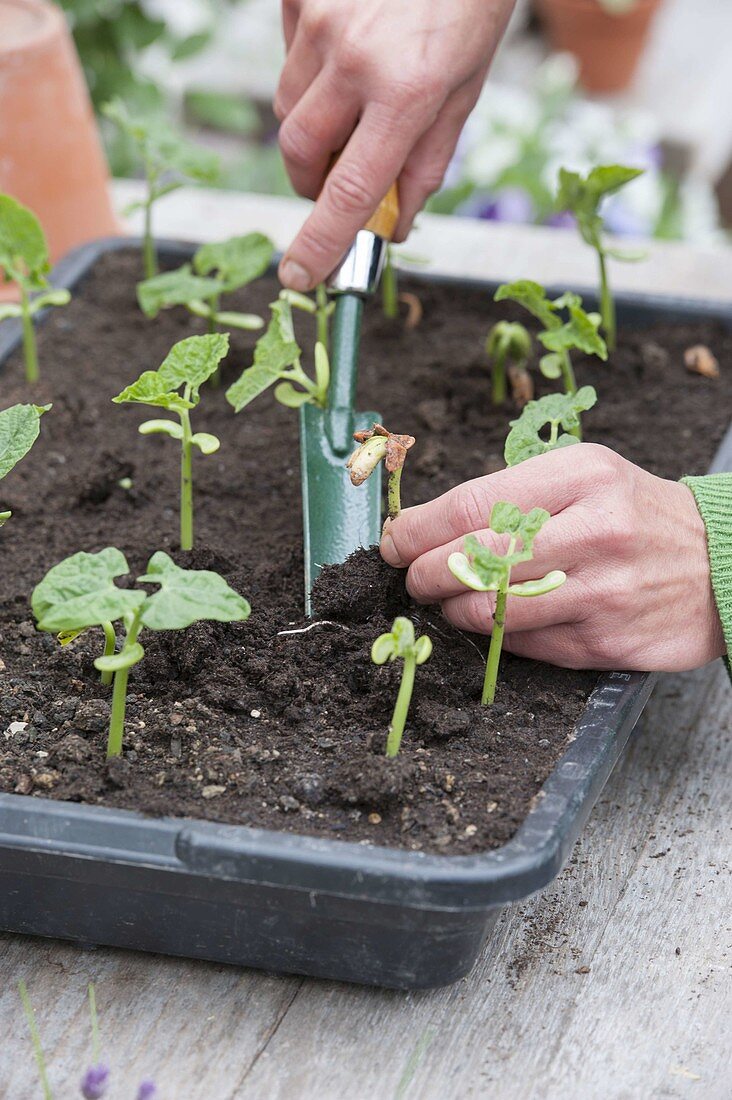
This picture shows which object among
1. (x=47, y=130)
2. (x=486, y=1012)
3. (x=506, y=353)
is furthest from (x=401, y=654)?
(x=47, y=130)

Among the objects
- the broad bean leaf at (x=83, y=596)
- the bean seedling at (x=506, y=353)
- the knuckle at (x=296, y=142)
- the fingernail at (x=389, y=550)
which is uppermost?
the knuckle at (x=296, y=142)

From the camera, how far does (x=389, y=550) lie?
1.04 m

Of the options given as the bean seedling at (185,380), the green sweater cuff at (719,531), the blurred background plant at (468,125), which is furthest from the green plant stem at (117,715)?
the blurred background plant at (468,125)

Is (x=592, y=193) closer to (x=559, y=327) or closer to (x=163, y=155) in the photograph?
(x=559, y=327)

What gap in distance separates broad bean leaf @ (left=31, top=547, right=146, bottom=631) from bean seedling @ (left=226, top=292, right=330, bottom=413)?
36cm

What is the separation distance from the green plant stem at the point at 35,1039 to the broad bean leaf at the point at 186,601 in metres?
0.29

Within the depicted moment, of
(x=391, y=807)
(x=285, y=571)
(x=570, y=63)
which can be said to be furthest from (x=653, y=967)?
(x=570, y=63)

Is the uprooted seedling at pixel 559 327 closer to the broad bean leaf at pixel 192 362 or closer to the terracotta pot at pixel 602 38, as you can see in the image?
the broad bean leaf at pixel 192 362

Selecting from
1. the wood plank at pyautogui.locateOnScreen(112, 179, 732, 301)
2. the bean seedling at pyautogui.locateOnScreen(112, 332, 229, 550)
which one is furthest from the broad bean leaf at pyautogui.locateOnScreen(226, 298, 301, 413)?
the wood plank at pyautogui.locateOnScreen(112, 179, 732, 301)

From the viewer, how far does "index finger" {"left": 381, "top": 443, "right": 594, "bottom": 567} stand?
0.99m

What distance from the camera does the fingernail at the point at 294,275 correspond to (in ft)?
4.33

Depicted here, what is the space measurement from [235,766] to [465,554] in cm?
24

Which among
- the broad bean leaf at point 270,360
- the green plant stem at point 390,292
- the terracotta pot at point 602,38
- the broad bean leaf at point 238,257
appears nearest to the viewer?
the broad bean leaf at point 270,360

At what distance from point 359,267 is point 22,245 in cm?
41
